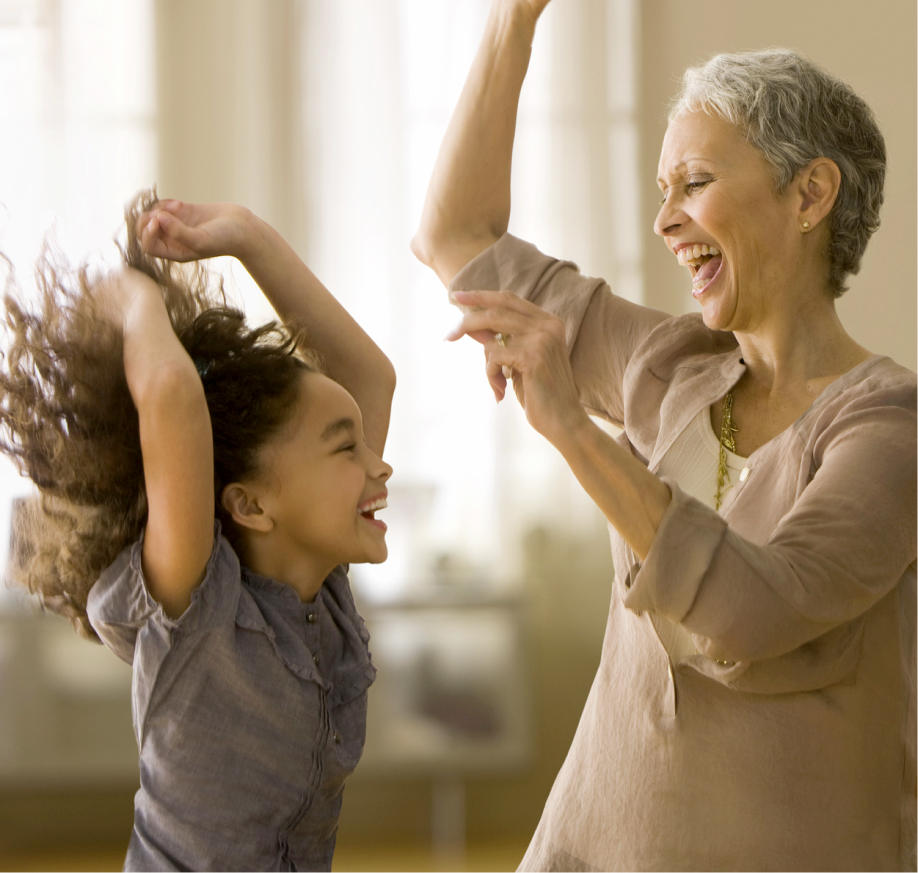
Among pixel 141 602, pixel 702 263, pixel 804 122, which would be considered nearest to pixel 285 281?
pixel 141 602

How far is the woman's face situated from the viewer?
110 centimetres

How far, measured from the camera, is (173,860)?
0.90 meters

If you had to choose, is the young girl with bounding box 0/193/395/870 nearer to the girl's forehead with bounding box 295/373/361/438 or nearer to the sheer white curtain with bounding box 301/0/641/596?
the girl's forehead with bounding box 295/373/361/438

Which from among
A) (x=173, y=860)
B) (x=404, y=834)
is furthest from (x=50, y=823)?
(x=173, y=860)

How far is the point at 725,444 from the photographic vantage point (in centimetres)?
113

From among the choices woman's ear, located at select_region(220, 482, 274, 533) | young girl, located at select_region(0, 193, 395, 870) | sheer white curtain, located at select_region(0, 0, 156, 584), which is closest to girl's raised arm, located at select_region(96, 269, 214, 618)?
young girl, located at select_region(0, 193, 395, 870)

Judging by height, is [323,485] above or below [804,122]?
below

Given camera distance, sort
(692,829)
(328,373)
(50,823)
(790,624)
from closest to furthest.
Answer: (790,624)
(692,829)
(328,373)
(50,823)

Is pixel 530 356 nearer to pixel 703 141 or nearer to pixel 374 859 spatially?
pixel 703 141

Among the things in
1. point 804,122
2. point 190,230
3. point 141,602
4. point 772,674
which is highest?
point 804,122

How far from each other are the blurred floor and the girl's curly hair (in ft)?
7.67

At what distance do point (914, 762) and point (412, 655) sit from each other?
7.52 ft

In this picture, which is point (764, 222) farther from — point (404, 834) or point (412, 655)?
point (404, 834)

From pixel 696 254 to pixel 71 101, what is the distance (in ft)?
9.26
